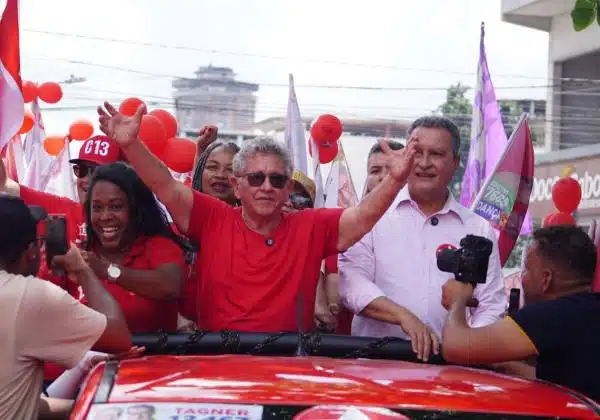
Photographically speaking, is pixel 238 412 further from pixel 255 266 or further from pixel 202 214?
pixel 202 214

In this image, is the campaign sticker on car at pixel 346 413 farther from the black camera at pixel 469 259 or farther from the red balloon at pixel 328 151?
the red balloon at pixel 328 151

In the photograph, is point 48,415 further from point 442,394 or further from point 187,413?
point 442,394

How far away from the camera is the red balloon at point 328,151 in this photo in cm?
1365

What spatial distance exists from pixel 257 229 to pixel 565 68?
2786 cm

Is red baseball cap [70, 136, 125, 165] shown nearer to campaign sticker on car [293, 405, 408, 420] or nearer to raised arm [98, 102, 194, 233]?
raised arm [98, 102, 194, 233]

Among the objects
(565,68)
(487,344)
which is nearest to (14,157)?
(487,344)

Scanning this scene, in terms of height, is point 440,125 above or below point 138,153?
above

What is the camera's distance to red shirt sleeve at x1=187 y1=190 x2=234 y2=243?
5.01 meters

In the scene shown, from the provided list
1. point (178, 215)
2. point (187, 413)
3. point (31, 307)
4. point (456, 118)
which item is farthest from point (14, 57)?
point (456, 118)

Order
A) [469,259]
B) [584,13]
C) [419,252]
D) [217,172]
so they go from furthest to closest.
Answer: [217,172] < [584,13] < [419,252] < [469,259]

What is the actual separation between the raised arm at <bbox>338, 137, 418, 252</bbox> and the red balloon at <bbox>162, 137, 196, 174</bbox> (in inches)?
204

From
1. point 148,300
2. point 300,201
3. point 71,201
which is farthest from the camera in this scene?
point 300,201

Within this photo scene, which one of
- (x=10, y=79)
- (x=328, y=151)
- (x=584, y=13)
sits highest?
(x=584, y=13)

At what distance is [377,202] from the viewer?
4945 mm
